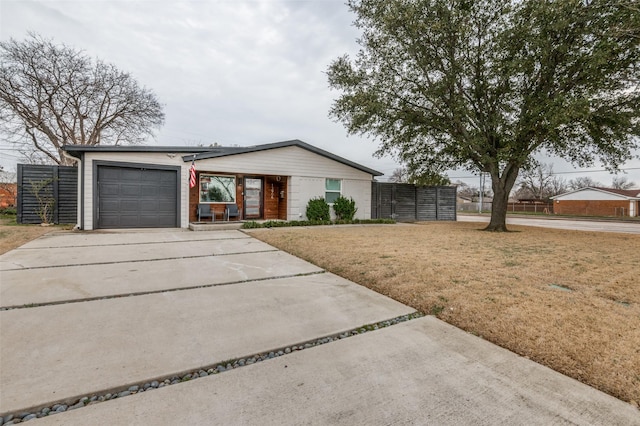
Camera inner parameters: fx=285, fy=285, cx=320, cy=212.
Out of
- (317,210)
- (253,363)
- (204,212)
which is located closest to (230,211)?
(204,212)

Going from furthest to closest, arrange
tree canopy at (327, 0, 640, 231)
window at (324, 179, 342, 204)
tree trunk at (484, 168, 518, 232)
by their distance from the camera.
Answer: window at (324, 179, 342, 204) → tree trunk at (484, 168, 518, 232) → tree canopy at (327, 0, 640, 231)

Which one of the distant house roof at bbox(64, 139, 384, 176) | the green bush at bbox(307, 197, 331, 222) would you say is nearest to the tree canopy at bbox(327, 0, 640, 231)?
the distant house roof at bbox(64, 139, 384, 176)

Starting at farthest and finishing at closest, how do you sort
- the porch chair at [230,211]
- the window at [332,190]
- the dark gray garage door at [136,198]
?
the window at [332,190] → the porch chair at [230,211] → the dark gray garage door at [136,198]

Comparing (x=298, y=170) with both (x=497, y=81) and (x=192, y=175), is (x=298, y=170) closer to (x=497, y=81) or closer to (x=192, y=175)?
(x=192, y=175)

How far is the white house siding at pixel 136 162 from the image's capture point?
8.65 metres

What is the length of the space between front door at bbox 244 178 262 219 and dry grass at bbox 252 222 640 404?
628 cm

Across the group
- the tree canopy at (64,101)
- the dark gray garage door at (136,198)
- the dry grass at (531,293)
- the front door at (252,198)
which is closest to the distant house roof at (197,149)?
the dark gray garage door at (136,198)

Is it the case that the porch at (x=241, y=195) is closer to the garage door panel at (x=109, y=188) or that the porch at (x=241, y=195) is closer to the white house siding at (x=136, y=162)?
the white house siding at (x=136, y=162)

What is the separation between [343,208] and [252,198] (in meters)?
3.89

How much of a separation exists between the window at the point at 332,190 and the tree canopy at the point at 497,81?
2.46 metres

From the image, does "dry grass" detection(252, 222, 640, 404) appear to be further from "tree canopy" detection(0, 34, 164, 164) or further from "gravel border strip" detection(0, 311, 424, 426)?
"tree canopy" detection(0, 34, 164, 164)

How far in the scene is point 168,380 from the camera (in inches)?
67.9

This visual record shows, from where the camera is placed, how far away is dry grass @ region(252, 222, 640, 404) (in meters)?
2.01

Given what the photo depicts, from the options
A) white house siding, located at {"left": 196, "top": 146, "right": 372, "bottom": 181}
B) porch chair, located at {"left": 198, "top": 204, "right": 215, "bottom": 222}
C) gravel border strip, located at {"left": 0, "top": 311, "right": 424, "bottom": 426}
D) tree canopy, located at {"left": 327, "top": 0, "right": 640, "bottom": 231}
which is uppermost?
tree canopy, located at {"left": 327, "top": 0, "right": 640, "bottom": 231}
